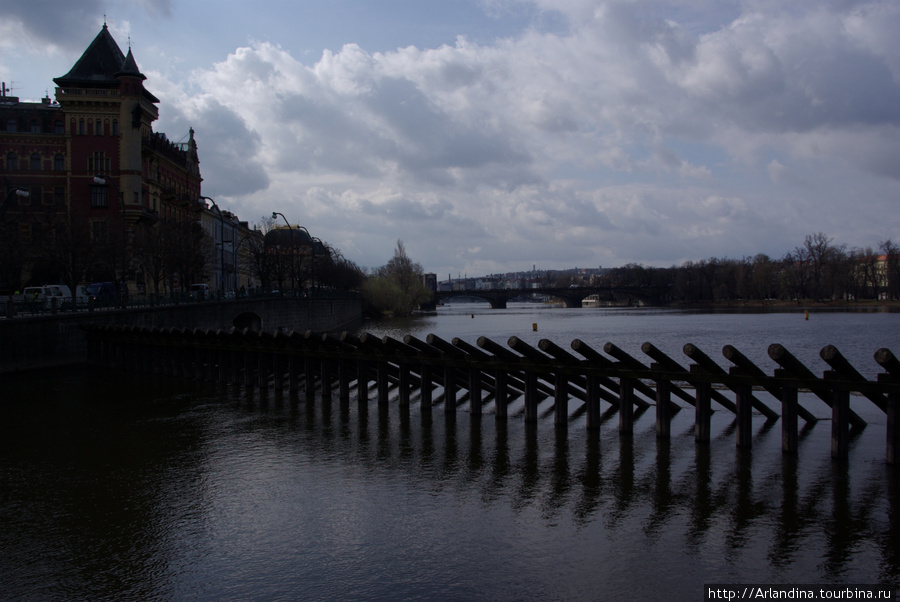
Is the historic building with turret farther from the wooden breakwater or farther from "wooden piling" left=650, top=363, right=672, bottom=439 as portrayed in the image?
"wooden piling" left=650, top=363, right=672, bottom=439

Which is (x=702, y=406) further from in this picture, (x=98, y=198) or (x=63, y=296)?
(x=98, y=198)

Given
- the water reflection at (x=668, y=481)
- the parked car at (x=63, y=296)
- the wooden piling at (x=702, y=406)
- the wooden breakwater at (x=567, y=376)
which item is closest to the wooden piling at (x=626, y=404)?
the wooden breakwater at (x=567, y=376)

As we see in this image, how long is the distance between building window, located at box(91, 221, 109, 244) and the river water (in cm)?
4040

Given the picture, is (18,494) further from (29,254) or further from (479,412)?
(29,254)

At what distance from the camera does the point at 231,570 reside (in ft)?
32.0

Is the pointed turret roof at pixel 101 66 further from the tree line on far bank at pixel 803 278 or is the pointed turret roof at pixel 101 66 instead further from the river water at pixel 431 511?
the tree line on far bank at pixel 803 278

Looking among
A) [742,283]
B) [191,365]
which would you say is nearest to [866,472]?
[191,365]

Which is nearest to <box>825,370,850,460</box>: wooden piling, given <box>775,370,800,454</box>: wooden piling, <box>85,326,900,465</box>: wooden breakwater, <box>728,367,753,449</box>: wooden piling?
<box>85,326,900,465</box>: wooden breakwater

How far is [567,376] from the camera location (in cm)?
1833

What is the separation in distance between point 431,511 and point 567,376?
7018mm

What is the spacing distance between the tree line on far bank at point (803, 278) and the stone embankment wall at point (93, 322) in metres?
117

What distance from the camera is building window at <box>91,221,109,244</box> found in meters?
57.6

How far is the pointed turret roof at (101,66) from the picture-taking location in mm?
74375

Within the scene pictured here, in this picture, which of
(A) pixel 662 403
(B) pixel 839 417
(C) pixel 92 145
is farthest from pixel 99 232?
(B) pixel 839 417
